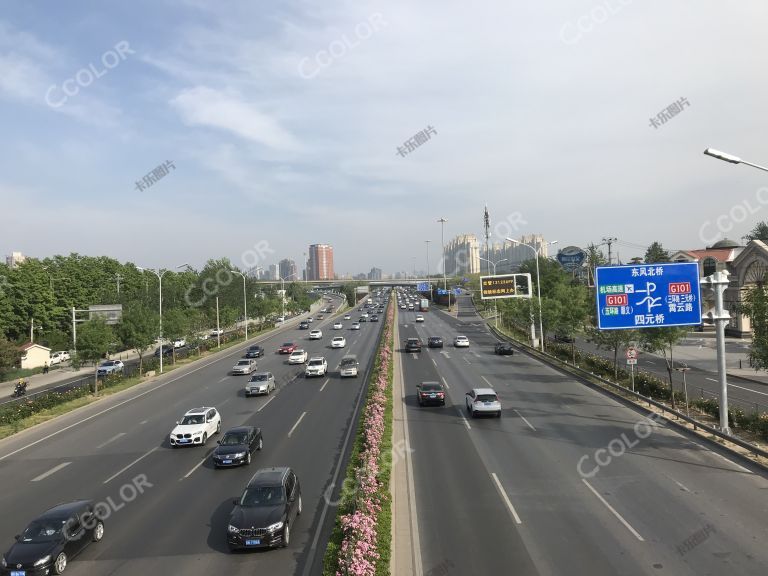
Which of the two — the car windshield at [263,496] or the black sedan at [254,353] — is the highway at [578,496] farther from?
the black sedan at [254,353]

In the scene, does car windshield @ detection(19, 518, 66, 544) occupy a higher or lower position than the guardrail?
higher

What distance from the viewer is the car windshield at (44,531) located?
12.7 metres

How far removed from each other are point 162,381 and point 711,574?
4188 cm

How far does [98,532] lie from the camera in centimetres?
1412

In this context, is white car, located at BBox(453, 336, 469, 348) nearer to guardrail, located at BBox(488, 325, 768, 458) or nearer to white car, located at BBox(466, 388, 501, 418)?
guardrail, located at BBox(488, 325, 768, 458)

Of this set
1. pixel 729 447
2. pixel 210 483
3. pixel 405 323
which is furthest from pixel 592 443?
pixel 405 323

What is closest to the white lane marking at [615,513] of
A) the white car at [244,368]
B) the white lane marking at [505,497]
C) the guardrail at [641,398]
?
the white lane marking at [505,497]

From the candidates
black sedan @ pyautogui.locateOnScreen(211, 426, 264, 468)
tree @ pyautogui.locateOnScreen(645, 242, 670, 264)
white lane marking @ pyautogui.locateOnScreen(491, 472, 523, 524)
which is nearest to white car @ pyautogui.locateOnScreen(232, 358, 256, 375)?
black sedan @ pyautogui.locateOnScreen(211, 426, 264, 468)

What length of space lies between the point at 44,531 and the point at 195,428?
10694 mm

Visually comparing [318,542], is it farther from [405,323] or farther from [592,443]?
[405,323]

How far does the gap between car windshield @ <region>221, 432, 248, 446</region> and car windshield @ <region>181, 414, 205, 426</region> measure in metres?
4.17

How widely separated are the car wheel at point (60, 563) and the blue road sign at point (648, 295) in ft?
65.8

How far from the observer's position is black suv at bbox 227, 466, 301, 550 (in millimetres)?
12844

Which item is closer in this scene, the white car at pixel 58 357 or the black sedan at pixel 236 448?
the black sedan at pixel 236 448
